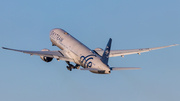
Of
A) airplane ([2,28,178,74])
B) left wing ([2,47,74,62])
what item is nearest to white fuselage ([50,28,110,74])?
airplane ([2,28,178,74])

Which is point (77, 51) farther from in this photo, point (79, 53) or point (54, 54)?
point (54, 54)

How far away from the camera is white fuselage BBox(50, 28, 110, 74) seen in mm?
63013

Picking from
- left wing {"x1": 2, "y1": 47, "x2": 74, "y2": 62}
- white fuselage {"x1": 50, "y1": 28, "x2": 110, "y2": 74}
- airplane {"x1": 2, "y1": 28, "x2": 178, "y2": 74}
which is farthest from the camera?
left wing {"x1": 2, "y1": 47, "x2": 74, "y2": 62}

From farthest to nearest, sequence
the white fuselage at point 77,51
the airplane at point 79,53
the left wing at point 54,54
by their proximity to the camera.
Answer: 1. the left wing at point 54,54
2. the white fuselage at point 77,51
3. the airplane at point 79,53

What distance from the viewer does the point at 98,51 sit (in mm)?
76625

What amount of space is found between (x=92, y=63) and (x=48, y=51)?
13741mm

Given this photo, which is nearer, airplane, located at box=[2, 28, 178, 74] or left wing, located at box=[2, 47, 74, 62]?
airplane, located at box=[2, 28, 178, 74]

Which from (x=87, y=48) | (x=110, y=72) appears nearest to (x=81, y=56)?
(x=87, y=48)

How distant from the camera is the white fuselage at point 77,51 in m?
63.0

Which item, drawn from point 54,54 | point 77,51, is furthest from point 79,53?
point 54,54

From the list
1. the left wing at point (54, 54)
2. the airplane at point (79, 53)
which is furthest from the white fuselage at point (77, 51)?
the left wing at point (54, 54)

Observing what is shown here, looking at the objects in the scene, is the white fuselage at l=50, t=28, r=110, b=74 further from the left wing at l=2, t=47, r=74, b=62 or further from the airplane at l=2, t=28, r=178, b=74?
the left wing at l=2, t=47, r=74, b=62

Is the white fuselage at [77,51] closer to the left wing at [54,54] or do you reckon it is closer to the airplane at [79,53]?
the airplane at [79,53]

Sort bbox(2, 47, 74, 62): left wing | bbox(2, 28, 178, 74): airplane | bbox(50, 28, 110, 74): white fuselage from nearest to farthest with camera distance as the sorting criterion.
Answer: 1. bbox(2, 28, 178, 74): airplane
2. bbox(50, 28, 110, 74): white fuselage
3. bbox(2, 47, 74, 62): left wing
